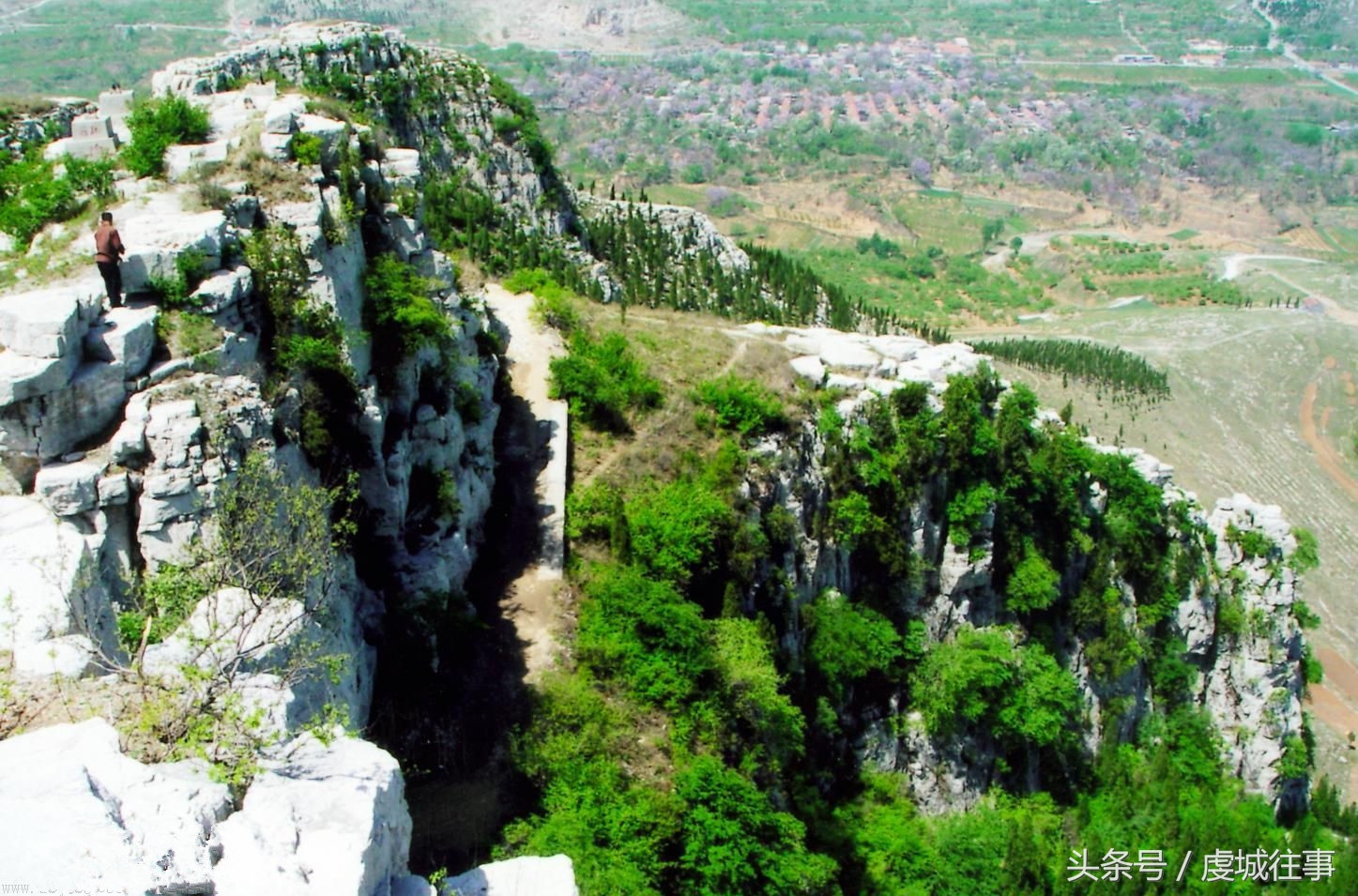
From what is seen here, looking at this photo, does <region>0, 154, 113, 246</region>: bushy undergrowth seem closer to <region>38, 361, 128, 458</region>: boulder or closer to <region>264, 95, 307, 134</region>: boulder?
<region>264, 95, 307, 134</region>: boulder

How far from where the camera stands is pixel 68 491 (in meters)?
16.7

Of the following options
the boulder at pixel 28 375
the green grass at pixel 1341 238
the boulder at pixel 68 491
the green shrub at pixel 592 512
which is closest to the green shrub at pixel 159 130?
the boulder at pixel 28 375

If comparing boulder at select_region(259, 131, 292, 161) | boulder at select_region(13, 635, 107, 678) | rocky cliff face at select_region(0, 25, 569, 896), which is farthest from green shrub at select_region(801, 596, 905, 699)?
boulder at select_region(13, 635, 107, 678)

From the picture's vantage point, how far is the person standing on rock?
18438mm

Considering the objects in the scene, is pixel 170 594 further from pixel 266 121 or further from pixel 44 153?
pixel 44 153

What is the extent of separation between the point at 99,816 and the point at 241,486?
8201mm

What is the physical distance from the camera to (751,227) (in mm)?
157500

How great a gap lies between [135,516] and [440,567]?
9248 millimetres

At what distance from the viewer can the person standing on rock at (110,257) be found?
18438mm

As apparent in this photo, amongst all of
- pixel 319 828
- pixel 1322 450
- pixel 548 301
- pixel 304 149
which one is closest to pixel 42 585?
pixel 319 828

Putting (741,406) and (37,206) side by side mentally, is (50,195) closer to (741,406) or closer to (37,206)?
(37,206)

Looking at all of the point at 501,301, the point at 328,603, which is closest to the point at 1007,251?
the point at 501,301

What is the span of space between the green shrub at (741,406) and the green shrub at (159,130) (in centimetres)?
1707

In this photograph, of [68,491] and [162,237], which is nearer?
[68,491]
